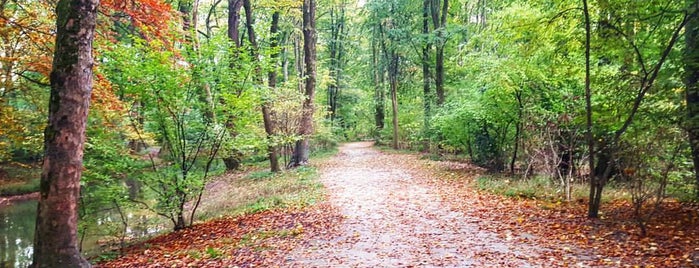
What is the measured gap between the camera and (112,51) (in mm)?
7000

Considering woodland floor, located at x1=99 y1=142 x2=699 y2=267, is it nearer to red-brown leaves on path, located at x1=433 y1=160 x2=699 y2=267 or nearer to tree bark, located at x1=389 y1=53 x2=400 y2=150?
red-brown leaves on path, located at x1=433 y1=160 x2=699 y2=267

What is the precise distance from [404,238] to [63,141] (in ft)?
15.3

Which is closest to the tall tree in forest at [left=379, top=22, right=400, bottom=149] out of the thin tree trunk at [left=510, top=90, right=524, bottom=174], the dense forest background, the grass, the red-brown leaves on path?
the dense forest background

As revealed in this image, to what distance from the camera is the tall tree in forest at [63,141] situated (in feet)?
15.4

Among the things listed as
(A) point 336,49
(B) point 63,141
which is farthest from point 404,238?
(A) point 336,49

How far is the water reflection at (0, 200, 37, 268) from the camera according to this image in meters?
8.96

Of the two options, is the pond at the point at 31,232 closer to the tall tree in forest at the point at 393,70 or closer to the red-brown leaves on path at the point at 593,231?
the red-brown leaves on path at the point at 593,231

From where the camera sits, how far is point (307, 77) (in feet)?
48.8

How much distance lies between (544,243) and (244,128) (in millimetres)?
5904

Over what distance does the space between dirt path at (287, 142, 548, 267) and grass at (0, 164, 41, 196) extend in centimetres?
1695

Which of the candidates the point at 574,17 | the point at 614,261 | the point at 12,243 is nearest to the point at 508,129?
the point at 574,17

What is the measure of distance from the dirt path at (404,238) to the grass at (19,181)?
55.6ft

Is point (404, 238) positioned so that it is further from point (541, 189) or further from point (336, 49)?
point (336, 49)

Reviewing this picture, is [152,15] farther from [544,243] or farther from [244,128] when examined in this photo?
[544,243]
